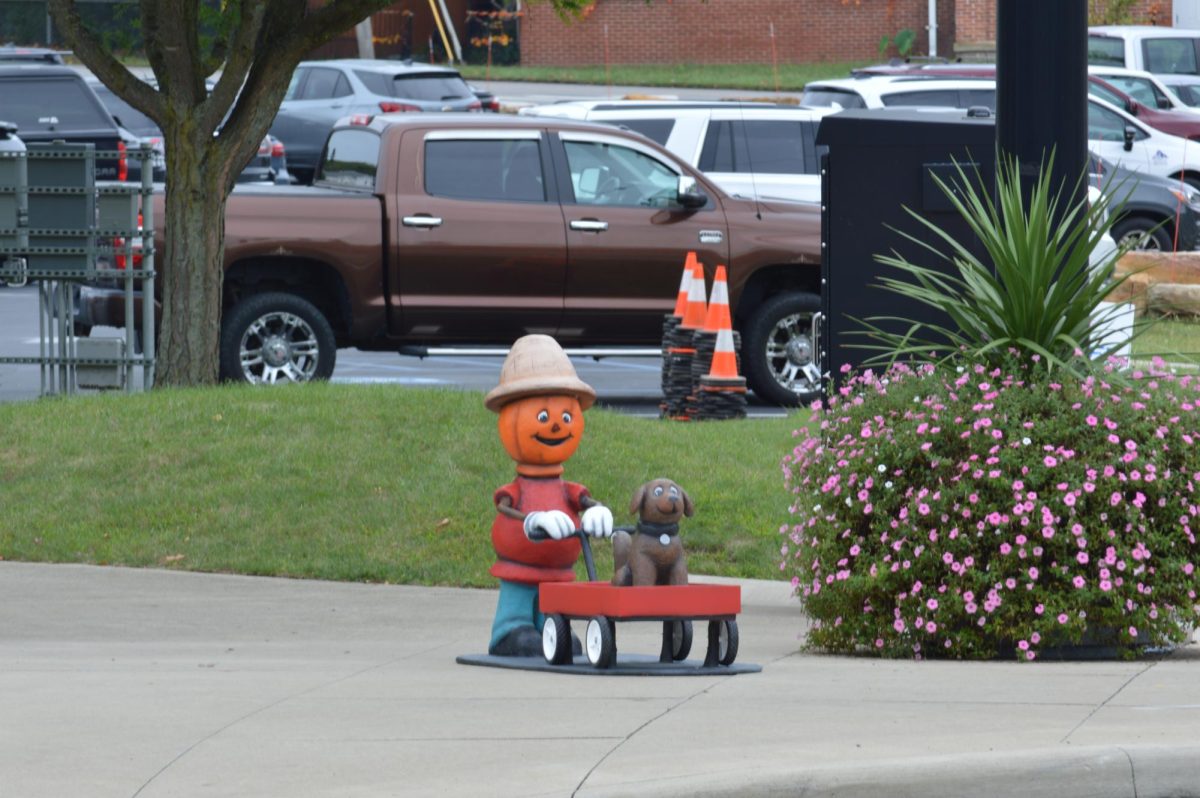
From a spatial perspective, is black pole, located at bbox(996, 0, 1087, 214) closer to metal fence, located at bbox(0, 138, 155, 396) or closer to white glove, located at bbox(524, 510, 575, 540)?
white glove, located at bbox(524, 510, 575, 540)

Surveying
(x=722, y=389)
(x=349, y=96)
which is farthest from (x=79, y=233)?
(x=349, y=96)

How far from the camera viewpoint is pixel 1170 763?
5.62 m

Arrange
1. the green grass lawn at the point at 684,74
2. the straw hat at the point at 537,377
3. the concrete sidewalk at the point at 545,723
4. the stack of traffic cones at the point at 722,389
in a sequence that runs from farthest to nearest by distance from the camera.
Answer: the green grass lawn at the point at 684,74 < the stack of traffic cones at the point at 722,389 < the straw hat at the point at 537,377 < the concrete sidewalk at the point at 545,723

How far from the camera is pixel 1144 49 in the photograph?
99.6 ft

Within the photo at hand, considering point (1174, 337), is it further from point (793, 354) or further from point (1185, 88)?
point (1185, 88)

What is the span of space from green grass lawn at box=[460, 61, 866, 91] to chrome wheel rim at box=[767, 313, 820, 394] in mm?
27283

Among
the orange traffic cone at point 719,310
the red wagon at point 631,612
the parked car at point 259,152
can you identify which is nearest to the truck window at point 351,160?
the orange traffic cone at point 719,310

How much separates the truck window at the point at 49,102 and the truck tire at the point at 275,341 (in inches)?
383

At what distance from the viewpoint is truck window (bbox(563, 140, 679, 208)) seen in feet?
48.9

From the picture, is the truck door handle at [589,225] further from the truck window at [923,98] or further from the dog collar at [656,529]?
the truck window at [923,98]

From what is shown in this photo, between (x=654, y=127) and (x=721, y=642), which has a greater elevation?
(x=654, y=127)

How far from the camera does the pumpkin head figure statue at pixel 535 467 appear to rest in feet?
23.7

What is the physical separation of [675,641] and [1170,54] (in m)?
25.5

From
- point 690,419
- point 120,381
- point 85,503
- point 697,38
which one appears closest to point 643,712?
point 85,503
